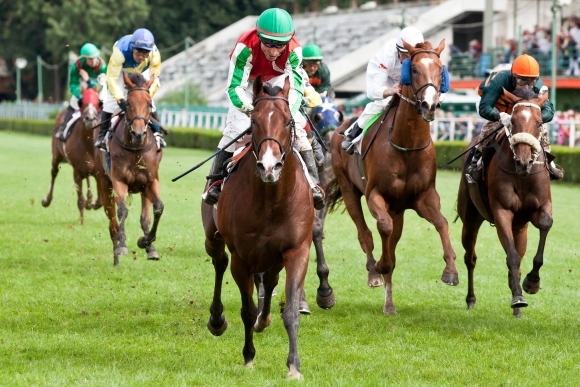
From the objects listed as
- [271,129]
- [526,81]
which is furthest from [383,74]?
[271,129]

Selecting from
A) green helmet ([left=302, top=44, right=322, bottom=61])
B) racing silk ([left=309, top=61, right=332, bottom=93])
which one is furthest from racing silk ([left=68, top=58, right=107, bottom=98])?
green helmet ([left=302, top=44, right=322, bottom=61])

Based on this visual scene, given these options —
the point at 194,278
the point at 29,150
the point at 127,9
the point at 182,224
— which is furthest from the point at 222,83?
the point at 194,278

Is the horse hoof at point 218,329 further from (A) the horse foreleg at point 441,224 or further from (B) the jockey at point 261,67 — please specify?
(A) the horse foreleg at point 441,224

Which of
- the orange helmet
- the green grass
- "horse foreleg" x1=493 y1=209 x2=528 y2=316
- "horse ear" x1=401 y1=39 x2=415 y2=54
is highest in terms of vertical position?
"horse ear" x1=401 y1=39 x2=415 y2=54

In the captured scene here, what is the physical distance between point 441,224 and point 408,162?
1.96 feet

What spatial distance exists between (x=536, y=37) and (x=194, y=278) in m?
24.1

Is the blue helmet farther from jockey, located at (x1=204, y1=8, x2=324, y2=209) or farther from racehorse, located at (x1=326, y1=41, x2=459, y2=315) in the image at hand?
jockey, located at (x1=204, y1=8, x2=324, y2=209)

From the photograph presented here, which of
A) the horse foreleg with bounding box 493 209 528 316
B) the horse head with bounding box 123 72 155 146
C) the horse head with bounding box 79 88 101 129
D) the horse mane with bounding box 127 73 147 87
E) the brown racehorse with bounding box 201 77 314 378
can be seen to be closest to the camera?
the brown racehorse with bounding box 201 77 314 378

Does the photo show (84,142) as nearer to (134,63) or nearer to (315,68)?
(134,63)

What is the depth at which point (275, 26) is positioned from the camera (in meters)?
6.80

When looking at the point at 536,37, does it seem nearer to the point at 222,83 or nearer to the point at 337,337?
the point at 222,83

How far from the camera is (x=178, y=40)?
2596 inches

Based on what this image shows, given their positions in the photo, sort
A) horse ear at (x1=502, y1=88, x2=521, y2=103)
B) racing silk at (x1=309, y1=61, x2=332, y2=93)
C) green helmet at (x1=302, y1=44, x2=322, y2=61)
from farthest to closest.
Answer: racing silk at (x1=309, y1=61, x2=332, y2=93)
green helmet at (x1=302, y1=44, x2=322, y2=61)
horse ear at (x1=502, y1=88, x2=521, y2=103)

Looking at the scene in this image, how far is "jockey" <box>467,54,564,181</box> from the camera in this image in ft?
28.2
